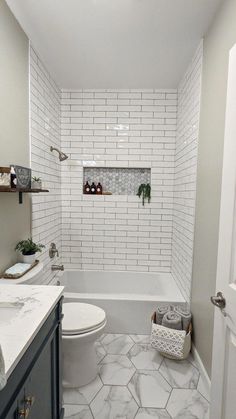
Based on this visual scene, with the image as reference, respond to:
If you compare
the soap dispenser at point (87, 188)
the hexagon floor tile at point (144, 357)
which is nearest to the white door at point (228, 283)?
the hexagon floor tile at point (144, 357)

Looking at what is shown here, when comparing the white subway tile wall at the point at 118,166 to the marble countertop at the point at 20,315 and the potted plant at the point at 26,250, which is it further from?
the marble countertop at the point at 20,315

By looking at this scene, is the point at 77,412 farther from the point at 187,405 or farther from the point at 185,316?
the point at 185,316

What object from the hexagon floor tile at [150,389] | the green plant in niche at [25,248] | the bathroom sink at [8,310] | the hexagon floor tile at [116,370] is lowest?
the hexagon floor tile at [116,370]

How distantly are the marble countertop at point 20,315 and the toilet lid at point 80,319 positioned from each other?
555 millimetres

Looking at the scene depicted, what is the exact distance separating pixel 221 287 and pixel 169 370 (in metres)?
1.22

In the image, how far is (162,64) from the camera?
7.41 feet

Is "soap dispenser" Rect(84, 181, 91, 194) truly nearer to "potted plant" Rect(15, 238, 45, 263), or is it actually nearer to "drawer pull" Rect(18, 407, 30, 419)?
"potted plant" Rect(15, 238, 45, 263)

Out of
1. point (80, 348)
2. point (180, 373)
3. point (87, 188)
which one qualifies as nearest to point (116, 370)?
point (80, 348)

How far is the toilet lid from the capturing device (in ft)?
5.42

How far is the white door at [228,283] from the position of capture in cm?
99

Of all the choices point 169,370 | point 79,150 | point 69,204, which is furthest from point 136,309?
point 79,150

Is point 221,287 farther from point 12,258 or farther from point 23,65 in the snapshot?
point 23,65

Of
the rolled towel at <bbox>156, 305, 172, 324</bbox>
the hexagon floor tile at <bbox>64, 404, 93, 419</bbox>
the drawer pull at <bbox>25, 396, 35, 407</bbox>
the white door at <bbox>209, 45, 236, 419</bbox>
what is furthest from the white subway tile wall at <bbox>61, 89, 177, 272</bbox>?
the drawer pull at <bbox>25, 396, 35, 407</bbox>

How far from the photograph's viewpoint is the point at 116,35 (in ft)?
6.09
